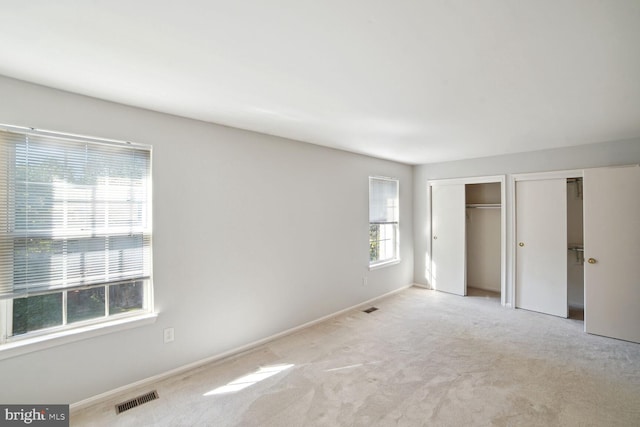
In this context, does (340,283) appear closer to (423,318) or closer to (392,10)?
(423,318)

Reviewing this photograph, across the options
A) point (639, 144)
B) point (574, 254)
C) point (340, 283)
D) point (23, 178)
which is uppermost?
point (639, 144)

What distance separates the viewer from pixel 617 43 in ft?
5.01

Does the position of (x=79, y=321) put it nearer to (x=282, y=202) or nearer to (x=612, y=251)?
(x=282, y=202)

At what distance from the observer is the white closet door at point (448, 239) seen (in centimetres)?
495

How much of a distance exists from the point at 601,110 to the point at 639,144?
1.65 metres

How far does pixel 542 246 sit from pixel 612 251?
2.64 feet

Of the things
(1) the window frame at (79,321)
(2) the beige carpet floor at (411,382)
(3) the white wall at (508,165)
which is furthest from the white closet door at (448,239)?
(1) the window frame at (79,321)

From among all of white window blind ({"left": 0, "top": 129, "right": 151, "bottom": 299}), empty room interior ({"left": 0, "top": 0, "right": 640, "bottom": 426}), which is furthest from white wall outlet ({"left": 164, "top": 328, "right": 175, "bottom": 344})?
white window blind ({"left": 0, "top": 129, "right": 151, "bottom": 299})

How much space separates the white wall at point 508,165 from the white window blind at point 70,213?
15.0 feet

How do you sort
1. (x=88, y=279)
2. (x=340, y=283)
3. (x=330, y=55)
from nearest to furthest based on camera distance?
(x=330, y=55), (x=88, y=279), (x=340, y=283)

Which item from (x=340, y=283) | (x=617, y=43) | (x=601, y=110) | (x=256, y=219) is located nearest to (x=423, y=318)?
(x=340, y=283)

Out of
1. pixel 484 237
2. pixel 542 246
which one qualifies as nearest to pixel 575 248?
pixel 542 246

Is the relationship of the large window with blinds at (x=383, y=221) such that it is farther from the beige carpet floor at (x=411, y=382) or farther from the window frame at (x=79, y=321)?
the window frame at (x=79, y=321)

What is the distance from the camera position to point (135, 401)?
7.26ft
